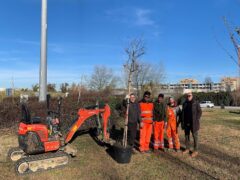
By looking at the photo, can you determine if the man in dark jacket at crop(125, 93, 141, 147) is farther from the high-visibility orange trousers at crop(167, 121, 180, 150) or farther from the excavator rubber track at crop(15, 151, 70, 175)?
the excavator rubber track at crop(15, 151, 70, 175)

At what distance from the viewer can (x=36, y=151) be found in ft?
22.2

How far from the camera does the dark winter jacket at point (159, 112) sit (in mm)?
8438

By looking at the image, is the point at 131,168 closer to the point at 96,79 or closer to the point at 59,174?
the point at 59,174

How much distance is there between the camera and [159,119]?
28.0 feet

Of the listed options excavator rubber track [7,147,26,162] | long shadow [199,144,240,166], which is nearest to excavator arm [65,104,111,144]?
excavator rubber track [7,147,26,162]

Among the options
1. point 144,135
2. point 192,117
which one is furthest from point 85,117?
point 192,117

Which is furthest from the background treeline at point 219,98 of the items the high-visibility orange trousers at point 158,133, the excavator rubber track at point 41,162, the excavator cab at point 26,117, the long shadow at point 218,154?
the excavator cab at point 26,117

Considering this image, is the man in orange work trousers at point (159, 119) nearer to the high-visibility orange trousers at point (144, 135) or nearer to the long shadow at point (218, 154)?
the high-visibility orange trousers at point (144, 135)

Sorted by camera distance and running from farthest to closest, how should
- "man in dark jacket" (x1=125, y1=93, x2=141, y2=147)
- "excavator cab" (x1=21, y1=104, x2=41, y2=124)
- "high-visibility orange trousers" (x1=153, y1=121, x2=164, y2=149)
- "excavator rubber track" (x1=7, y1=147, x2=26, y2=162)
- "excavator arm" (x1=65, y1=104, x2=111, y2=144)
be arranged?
"high-visibility orange trousers" (x1=153, y1=121, x2=164, y2=149) < "man in dark jacket" (x1=125, y1=93, x2=141, y2=147) < "excavator arm" (x1=65, y1=104, x2=111, y2=144) < "excavator rubber track" (x1=7, y1=147, x2=26, y2=162) < "excavator cab" (x1=21, y1=104, x2=41, y2=124)

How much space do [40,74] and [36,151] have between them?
653 cm

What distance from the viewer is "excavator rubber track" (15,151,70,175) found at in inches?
249

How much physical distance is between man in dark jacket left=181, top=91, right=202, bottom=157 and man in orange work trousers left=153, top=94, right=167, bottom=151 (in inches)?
24.6

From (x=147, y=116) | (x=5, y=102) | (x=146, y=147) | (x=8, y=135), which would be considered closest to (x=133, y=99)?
(x=147, y=116)

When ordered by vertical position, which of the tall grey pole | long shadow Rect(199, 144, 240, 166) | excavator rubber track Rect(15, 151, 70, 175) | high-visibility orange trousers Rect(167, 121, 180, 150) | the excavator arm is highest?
the tall grey pole
